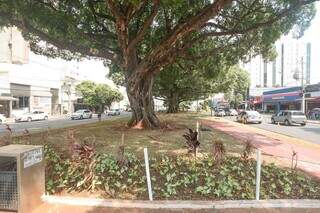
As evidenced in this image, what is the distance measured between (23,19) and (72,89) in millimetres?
70113

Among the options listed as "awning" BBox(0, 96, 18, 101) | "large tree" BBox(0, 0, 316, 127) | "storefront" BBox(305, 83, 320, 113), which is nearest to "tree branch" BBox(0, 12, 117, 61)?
"large tree" BBox(0, 0, 316, 127)

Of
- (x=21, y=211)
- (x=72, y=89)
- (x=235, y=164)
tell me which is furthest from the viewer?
(x=72, y=89)

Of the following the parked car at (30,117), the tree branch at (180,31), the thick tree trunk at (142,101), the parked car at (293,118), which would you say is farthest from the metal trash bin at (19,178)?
the parked car at (30,117)

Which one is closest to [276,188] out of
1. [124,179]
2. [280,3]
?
[124,179]

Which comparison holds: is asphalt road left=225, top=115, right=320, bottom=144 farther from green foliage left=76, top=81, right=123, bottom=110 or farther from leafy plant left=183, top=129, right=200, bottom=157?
green foliage left=76, top=81, right=123, bottom=110

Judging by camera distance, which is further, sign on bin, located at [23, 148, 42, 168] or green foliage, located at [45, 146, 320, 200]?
green foliage, located at [45, 146, 320, 200]

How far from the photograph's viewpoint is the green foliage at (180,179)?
22.8ft

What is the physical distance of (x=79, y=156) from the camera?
24.7 ft

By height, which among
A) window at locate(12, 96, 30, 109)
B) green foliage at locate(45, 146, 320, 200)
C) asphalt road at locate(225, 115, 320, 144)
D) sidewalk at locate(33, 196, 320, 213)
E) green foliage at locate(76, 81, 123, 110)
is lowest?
asphalt road at locate(225, 115, 320, 144)

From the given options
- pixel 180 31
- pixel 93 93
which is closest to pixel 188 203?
pixel 180 31

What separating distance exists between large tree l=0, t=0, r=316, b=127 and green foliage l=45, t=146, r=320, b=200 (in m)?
4.67

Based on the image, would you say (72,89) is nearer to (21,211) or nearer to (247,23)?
(247,23)

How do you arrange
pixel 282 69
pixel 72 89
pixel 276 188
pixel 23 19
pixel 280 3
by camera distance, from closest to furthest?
pixel 276 188 < pixel 23 19 < pixel 280 3 < pixel 72 89 < pixel 282 69

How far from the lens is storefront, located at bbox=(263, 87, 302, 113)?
63.4 m
